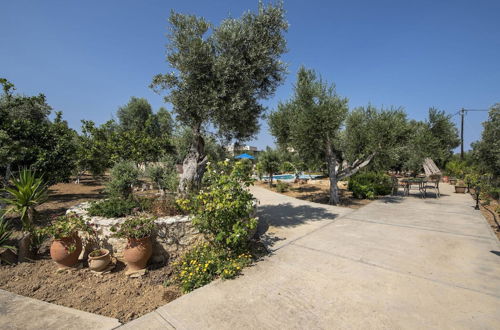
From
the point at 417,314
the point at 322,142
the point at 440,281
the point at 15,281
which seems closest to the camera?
the point at 417,314

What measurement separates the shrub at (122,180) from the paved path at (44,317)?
11.1ft

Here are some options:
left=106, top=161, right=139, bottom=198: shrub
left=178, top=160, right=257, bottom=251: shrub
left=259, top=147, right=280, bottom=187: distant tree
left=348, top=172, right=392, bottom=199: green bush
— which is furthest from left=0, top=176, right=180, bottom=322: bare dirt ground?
left=259, top=147, right=280, bottom=187: distant tree

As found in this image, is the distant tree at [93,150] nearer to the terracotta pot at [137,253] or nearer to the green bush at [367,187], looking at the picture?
the terracotta pot at [137,253]

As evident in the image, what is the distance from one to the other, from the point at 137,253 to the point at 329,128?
858 centimetres

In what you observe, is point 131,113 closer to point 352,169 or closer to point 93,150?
point 93,150

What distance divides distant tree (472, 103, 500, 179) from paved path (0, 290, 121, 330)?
57.5 ft

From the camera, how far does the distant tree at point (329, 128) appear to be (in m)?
9.43

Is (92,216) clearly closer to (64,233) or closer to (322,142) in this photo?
(64,233)

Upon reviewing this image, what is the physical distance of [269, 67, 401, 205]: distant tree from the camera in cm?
→ 943

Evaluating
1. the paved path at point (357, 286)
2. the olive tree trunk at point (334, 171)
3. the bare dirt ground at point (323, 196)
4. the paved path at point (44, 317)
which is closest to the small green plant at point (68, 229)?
the paved path at point (44, 317)

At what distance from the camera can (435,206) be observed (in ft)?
32.7

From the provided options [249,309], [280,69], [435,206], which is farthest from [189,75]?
[435,206]

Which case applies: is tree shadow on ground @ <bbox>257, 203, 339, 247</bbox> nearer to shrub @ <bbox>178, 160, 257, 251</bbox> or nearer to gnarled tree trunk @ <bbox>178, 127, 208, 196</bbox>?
shrub @ <bbox>178, 160, 257, 251</bbox>

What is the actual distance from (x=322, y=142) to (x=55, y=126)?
39.2ft
